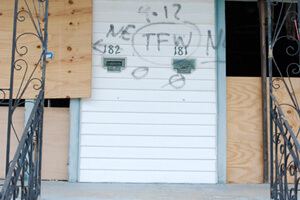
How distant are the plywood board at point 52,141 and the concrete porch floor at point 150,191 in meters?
0.20

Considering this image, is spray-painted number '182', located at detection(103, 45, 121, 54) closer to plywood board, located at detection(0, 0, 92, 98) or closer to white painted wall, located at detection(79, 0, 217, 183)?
white painted wall, located at detection(79, 0, 217, 183)

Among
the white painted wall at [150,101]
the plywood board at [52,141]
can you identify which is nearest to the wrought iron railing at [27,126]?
the plywood board at [52,141]

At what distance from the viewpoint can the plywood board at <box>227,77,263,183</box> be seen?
485 centimetres

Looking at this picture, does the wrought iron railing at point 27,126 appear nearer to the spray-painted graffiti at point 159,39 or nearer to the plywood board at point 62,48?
the plywood board at point 62,48

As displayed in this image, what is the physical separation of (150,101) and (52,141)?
4.61 ft

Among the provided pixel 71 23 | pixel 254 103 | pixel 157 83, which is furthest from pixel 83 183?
pixel 254 103

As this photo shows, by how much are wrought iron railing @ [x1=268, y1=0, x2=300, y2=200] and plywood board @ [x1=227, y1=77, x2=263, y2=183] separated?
220 mm

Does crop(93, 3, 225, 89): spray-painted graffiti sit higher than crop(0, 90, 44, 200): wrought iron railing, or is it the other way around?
crop(93, 3, 225, 89): spray-painted graffiti

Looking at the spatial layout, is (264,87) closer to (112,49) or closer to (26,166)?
(112,49)

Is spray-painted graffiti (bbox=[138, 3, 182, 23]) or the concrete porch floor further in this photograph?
spray-painted graffiti (bbox=[138, 3, 182, 23])

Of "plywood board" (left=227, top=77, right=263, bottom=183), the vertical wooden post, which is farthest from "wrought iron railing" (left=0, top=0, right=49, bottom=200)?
the vertical wooden post

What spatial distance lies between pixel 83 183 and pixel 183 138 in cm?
142

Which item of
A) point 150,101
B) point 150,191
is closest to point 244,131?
point 150,101

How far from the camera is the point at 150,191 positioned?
4.23 m
